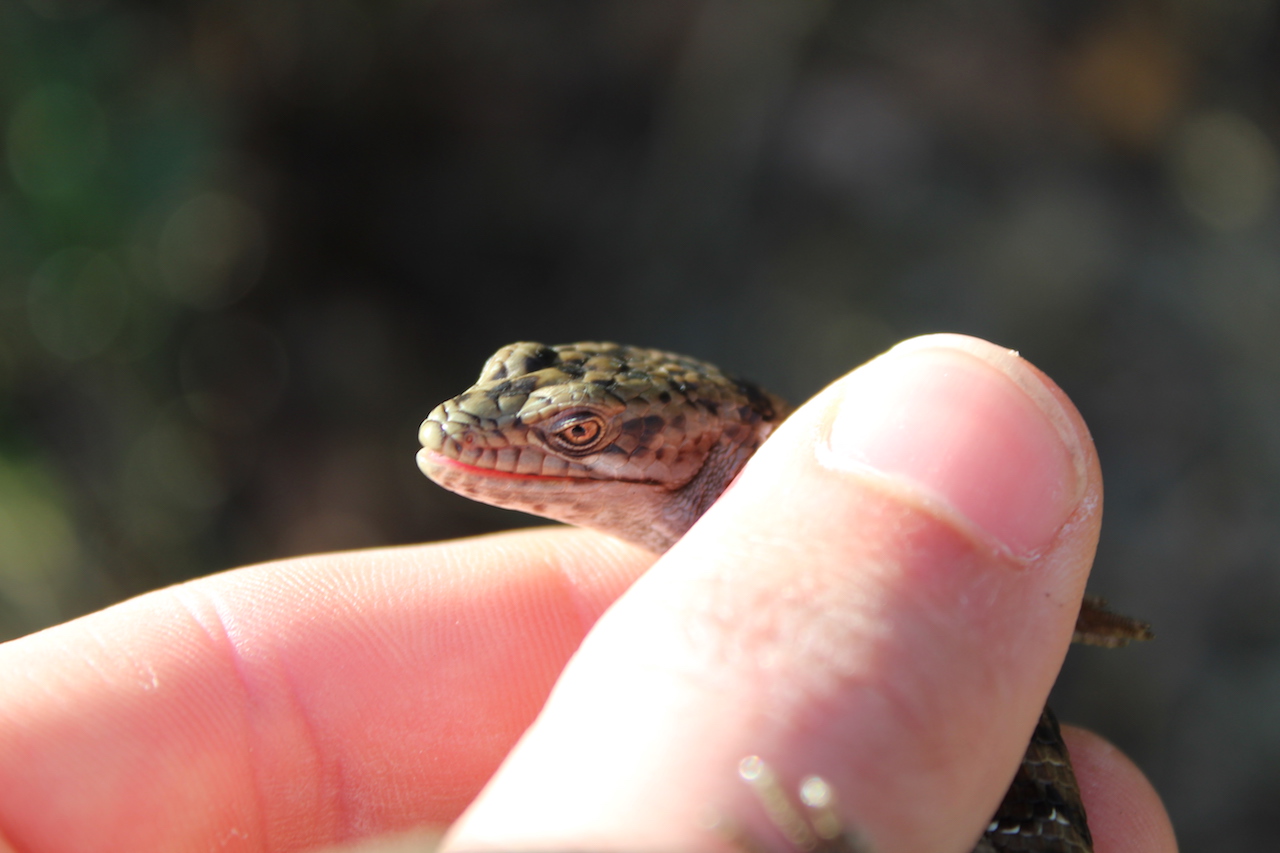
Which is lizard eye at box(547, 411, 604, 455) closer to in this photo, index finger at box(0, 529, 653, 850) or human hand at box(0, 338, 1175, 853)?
human hand at box(0, 338, 1175, 853)

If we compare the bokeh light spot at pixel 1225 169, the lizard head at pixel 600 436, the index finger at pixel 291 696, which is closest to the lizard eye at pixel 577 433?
the lizard head at pixel 600 436

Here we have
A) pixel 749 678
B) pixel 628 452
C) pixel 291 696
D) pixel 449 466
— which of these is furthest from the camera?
pixel 291 696

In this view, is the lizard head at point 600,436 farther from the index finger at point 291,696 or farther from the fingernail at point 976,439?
the fingernail at point 976,439

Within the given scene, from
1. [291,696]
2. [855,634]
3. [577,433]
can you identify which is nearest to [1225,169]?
[577,433]

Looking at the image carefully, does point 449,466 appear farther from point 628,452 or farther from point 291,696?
point 291,696

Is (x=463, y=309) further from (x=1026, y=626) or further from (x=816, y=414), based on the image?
(x=1026, y=626)
